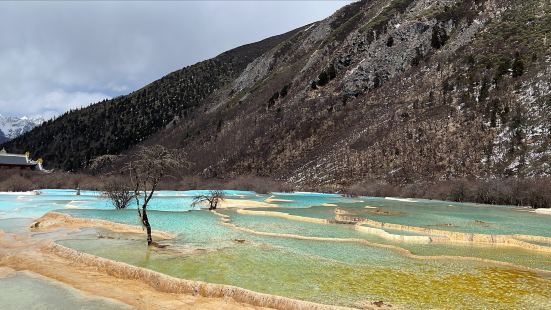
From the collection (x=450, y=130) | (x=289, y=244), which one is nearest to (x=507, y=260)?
(x=289, y=244)

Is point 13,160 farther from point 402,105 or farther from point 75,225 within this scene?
point 402,105

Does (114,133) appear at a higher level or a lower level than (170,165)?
higher

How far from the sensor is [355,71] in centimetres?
10012

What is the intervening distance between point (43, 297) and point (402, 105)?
7749cm

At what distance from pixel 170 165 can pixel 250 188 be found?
2381 inches

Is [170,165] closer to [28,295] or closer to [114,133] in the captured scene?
[28,295]

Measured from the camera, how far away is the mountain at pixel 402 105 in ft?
213

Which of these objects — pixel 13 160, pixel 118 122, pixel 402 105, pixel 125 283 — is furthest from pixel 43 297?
pixel 118 122

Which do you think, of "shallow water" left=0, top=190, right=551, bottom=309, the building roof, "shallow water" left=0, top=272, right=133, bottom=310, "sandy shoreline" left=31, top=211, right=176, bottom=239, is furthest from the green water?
A: the building roof

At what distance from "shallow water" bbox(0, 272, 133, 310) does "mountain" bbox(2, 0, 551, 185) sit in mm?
55198

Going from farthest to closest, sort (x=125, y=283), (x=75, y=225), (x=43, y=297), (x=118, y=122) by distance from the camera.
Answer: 1. (x=118, y=122)
2. (x=75, y=225)
3. (x=125, y=283)
4. (x=43, y=297)

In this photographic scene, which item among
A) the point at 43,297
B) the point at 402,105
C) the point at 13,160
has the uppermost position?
the point at 402,105

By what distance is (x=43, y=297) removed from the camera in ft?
42.3

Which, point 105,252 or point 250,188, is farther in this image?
point 250,188
